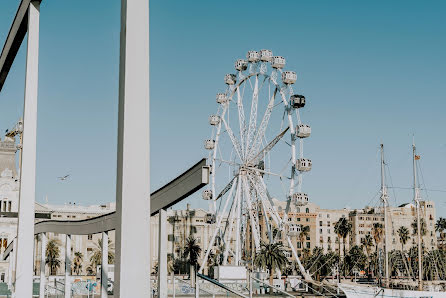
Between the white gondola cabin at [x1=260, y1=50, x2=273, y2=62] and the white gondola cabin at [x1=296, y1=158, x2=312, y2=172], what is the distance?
9.91m

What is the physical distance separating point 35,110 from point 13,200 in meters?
74.2

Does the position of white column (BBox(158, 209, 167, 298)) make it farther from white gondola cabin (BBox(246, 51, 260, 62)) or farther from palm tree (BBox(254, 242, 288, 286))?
palm tree (BBox(254, 242, 288, 286))

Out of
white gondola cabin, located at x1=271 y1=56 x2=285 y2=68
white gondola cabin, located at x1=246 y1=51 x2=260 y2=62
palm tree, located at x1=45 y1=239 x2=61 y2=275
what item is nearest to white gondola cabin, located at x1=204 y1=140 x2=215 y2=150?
white gondola cabin, located at x1=246 y1=51 x2=260 y2=62

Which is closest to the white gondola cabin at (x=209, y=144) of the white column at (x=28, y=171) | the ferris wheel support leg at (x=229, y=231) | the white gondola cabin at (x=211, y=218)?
the white gondola cabin at (x=211, y=218)

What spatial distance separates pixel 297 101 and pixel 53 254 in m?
46.8

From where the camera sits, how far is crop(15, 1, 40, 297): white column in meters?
9.94

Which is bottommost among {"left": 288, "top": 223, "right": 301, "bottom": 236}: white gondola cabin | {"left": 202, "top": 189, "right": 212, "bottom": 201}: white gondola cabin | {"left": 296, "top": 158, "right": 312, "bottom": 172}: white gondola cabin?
{"left": 288, "top": 223, "right": 301, "bottom": 236}: white gondola cabin

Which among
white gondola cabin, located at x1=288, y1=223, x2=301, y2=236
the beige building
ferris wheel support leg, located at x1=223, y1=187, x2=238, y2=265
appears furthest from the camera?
the beige building

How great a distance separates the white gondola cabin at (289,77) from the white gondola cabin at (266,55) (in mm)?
3318

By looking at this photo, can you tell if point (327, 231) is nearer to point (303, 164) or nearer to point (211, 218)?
point (211, 218)

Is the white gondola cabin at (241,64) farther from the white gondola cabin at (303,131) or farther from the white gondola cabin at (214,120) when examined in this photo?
the white gondola cabin at (303,131)

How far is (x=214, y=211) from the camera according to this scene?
5619cm

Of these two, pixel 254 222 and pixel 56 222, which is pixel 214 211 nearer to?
pixel 254 222

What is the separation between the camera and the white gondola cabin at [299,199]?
43.9m
